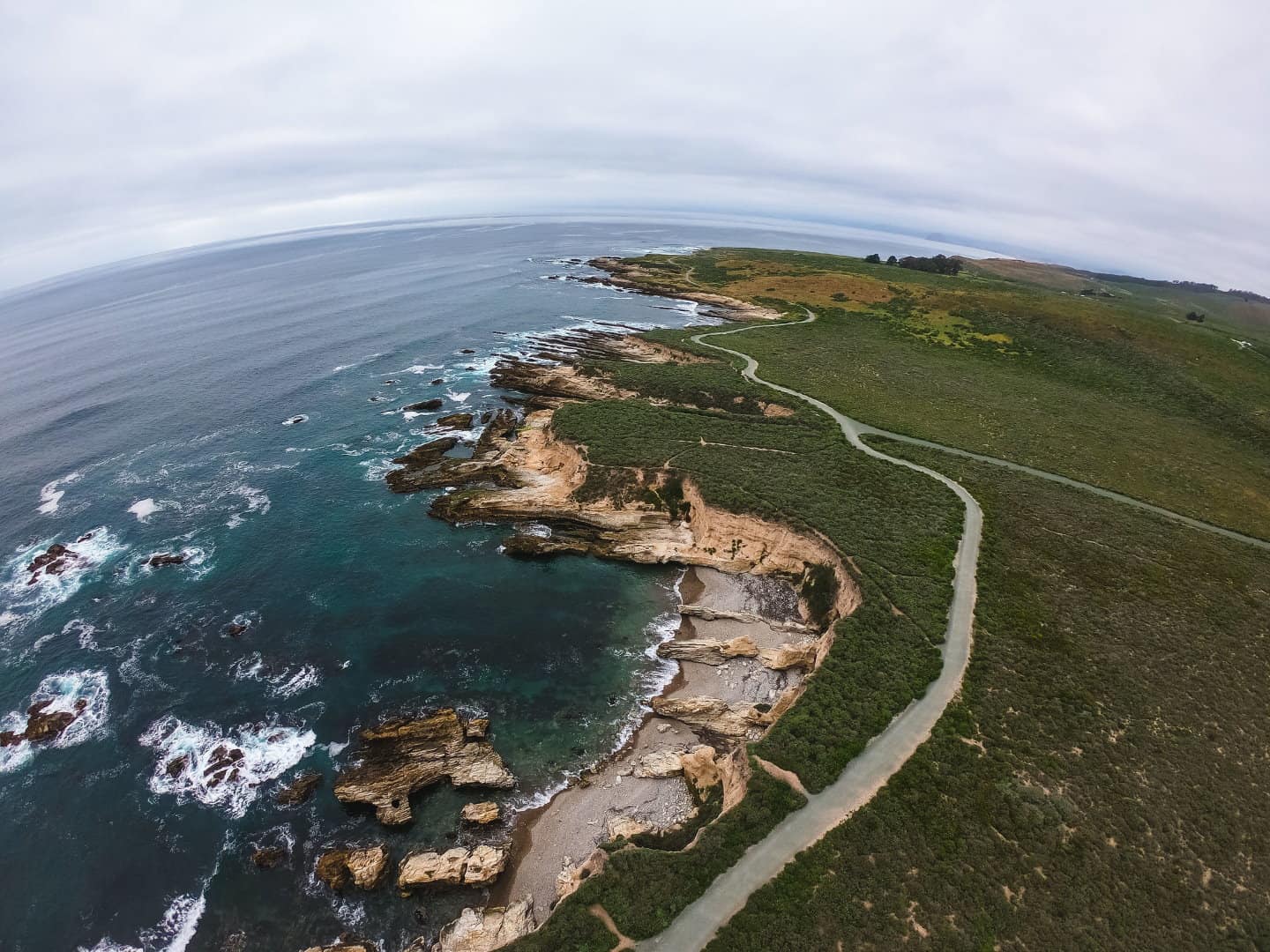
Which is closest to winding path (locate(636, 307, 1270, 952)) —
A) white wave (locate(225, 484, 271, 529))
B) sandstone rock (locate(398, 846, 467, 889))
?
sandstone rock (locate(398, 846, 467, 889))

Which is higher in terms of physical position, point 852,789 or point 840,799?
point 852,789

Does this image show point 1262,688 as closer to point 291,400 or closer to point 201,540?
point 201,540

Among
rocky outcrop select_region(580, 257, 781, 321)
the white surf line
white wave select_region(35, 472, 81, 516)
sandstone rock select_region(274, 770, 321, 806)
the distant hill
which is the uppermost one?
the distant hill

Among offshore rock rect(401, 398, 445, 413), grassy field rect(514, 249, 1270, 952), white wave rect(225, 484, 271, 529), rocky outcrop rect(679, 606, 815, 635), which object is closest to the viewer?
grassy field rect(514, 249, 1270, 952)

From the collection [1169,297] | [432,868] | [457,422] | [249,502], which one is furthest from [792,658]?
[1169,297]

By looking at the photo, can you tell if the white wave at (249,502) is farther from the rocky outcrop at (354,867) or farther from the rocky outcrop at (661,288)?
the rocky outcrop at (661,288)

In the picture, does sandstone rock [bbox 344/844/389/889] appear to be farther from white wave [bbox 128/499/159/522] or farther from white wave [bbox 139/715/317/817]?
white wave [bbox 128/499/159/522]

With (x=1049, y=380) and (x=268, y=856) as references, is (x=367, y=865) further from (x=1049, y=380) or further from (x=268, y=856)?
(x=1049, y=380)
